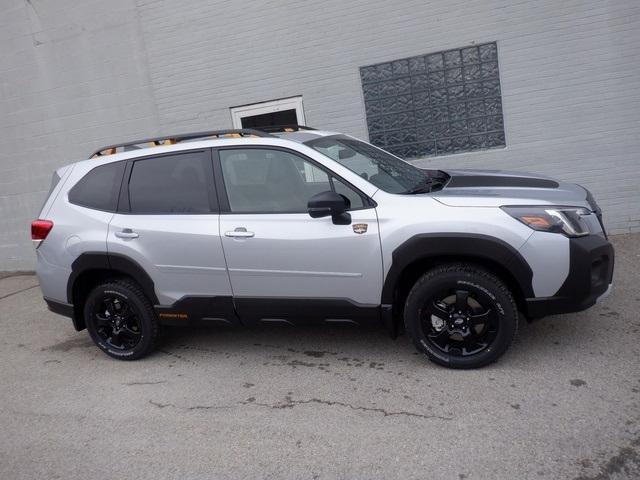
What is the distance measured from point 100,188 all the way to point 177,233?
94cm

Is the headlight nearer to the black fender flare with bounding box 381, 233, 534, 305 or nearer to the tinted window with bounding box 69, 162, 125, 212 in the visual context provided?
the black fender flare with bounding box 381, 233, 534, 305

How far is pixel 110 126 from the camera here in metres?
8.58

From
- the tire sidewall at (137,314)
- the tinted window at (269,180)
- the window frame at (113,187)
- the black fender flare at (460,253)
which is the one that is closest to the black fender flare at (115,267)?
the tire sidewall at (137,314)

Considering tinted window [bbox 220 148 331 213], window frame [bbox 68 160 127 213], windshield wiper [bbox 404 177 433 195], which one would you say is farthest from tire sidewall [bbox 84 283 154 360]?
windshield wiper [bbox 404 177 433 195]

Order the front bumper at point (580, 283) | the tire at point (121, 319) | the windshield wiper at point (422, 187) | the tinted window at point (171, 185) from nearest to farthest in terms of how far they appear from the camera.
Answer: the front bumper at point (580, 283) < the windshield wiper at point (422, 187) < the tinted window at point (171, 185) < the tire at point (121, 319)

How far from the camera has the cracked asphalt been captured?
10.2 ft

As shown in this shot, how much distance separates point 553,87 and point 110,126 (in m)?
6.17

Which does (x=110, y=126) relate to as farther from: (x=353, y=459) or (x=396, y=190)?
(x=353, y=459)

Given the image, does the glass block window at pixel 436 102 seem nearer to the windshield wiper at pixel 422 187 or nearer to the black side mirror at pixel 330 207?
the windshield wiper at pixel 422 187

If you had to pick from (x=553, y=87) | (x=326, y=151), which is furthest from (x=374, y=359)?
(x=553, y=87)

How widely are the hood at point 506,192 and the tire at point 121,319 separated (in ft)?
8.27

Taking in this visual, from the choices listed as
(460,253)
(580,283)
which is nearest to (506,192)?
(460,253)

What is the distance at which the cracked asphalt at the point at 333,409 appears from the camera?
312cm

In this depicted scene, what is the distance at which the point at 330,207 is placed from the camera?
3893 millimetres
